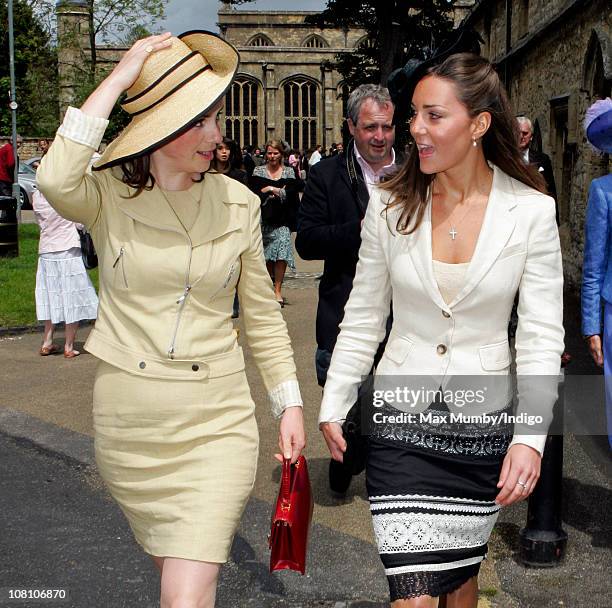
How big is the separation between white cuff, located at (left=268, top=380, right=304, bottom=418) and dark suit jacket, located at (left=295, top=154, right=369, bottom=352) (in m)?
1.91

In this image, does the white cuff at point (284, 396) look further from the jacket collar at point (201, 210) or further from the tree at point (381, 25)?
the tree at point (381, 25)

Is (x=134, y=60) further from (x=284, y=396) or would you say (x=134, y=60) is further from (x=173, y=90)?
(x=284, y=396)

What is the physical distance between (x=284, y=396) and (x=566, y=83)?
14.6 metres

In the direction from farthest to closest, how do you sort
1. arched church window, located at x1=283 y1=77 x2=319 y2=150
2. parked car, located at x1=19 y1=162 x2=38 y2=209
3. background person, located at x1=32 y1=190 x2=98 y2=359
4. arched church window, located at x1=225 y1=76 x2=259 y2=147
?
1. arched church window, located at x1=283 y1=77 x2=319 y2=150
2. arched church window, located at x1=225 y1=76 x2=259 y2=147
3. parked car, located at x1=19 y1=162 x2=38 y2=209
4. background person, located at x1=32 y1=190 x2=98 y2=359

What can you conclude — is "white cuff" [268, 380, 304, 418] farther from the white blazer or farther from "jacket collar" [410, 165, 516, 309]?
"jacket collar" [410, 165, 516, 309]

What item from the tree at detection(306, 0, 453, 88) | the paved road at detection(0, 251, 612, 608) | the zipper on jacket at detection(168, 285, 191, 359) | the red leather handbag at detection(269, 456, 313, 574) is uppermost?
the tree at detection(306, 0, 453, 88)

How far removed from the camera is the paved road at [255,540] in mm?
4328

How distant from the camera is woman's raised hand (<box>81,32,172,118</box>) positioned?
2906 mm

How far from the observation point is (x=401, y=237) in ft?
10.2

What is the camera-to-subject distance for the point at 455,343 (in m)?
2.98

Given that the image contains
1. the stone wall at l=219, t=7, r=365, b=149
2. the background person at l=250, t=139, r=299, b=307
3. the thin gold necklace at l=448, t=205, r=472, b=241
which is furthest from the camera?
the stone wall at l=219, t=7, r=365, b=149

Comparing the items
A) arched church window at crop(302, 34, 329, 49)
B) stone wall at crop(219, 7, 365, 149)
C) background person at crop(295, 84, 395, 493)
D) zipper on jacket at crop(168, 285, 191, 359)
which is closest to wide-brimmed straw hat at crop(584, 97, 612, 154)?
background person at crop(295, 84, 395, 493)

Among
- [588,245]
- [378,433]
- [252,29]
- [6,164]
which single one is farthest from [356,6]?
[252,29]

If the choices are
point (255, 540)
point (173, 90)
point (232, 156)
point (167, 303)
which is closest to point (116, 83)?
point (173, 90)
